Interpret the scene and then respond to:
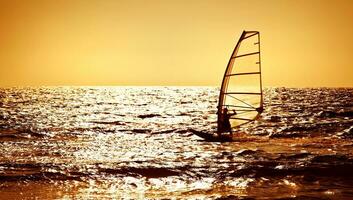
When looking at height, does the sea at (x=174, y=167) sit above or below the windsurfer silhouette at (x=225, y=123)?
below

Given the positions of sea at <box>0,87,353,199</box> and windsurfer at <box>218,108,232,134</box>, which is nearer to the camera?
sea at <box>0,87,353,199</box>

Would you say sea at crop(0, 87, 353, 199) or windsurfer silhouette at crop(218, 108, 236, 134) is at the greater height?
windsurfer silhouette at crop(218, 108, 236, 134)

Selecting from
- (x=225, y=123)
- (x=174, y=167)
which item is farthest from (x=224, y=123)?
(x=174, y=167)

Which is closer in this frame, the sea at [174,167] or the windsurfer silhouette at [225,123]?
the sea at [174,167]

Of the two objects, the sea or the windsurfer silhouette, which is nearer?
the sea

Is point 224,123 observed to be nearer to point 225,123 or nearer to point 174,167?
point 225,123

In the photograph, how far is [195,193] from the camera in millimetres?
13703

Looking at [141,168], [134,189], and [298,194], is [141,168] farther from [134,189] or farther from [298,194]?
[298,194]

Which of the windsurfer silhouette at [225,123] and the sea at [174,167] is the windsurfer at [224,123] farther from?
the sea at [174,167]

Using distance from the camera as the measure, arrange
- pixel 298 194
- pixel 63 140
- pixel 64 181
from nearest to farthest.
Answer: pixel 298 194 < pixel 64 181 < pixel 63 140

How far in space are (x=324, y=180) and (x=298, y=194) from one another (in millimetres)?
2861

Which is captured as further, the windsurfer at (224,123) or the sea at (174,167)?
the windsurfer at (224,123)

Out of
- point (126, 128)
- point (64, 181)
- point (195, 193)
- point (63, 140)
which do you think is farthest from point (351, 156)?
point (126, 128)

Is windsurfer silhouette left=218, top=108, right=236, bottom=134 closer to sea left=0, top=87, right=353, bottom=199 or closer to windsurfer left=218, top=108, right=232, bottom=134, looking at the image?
windsurfer left=218, top=108, right=232, bottom=134
